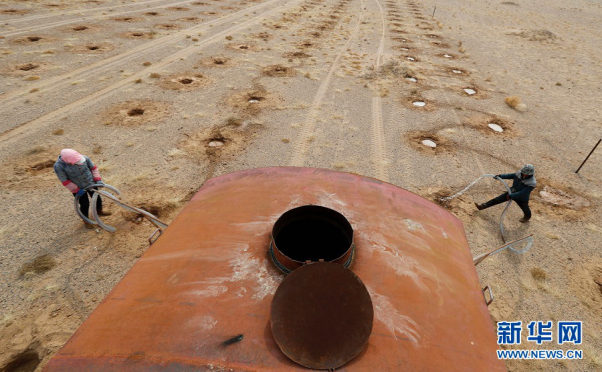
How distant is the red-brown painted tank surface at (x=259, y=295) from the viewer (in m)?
2.30

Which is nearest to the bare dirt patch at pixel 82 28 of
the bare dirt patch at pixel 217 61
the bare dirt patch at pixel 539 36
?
the bare dirt patch at pixel 217 61

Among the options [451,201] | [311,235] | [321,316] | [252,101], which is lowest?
[451,201]

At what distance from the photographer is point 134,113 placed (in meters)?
11.2

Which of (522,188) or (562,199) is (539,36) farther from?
(522,188)

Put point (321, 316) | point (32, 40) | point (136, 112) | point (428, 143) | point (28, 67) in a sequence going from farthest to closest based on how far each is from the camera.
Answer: point (32, 40), point (28, 67), point (136, 112), point (428, 143), point (321, 316)

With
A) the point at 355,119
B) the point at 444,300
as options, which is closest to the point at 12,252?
the point at 444,300

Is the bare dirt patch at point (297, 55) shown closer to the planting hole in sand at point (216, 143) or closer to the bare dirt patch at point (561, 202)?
the planting hole in sand at point (216, 143)

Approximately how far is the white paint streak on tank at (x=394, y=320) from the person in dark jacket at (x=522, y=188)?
620 centimetres

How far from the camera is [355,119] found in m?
11.9

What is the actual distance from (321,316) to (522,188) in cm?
727

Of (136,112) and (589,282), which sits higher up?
(136,112)

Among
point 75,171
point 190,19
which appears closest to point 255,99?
point 75,171

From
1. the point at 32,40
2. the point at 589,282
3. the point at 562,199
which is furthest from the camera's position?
the point at 32,40

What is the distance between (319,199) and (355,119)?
8.86 m
